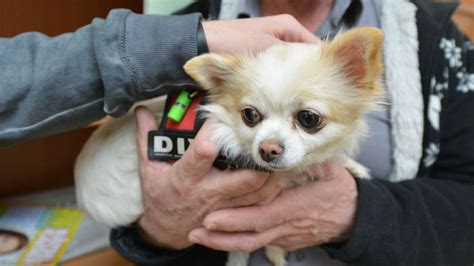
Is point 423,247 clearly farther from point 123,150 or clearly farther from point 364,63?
point 123,150

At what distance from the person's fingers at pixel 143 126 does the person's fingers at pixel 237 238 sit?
170 millimetres

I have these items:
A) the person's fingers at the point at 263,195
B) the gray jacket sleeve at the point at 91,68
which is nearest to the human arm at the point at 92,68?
the gray jacket sleeve at the point at 91,68

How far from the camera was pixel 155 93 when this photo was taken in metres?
0.75

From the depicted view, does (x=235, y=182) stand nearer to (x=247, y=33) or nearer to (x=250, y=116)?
(x=250, y=116)

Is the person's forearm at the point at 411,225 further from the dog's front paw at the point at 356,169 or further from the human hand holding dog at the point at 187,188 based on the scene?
the human hand holding dog at the point at 187,188

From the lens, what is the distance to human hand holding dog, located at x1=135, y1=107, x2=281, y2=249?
745mm

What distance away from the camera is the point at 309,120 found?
71 centimetres

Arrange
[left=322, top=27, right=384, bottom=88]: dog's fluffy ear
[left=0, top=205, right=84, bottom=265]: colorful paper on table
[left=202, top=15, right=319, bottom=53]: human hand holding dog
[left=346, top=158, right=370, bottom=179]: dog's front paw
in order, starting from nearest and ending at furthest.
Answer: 1. [left=322, top=27, right=384, bottom=88]: dog's fluffy ear
2. [left=202, top=15, right=319, bottom=53]: human hand holding dog
3. [left=346, top=158, right=370, bottom=179]: dog's front paw
4. [left=0, top=205, right=84, bottom=265]: colorful paper on table

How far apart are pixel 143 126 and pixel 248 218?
260 mm

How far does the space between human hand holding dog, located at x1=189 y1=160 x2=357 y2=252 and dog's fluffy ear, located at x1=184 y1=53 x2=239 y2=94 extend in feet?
0.73

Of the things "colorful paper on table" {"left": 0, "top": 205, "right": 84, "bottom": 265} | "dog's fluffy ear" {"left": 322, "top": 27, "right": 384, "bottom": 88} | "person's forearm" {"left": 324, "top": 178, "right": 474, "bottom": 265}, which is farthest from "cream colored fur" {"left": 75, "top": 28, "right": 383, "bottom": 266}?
"colorful paper on table" {"left": 0, "top": 205, "right": 84, "bottom": 265}

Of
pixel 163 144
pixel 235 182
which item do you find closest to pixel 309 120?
pixel 235 182

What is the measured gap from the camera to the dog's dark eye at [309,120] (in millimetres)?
708

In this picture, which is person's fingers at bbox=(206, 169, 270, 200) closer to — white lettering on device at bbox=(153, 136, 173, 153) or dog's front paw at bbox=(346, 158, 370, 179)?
white lettering on device at bbox=(153, 136, 173, 153)
